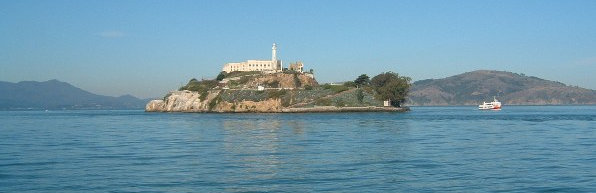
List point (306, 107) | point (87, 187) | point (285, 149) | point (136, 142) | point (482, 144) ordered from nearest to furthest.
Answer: point (87, 187) → point (285, 149) → point (482, 144) → point (136, 142) → point (306, 107)

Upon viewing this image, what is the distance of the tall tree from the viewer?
175000 mm

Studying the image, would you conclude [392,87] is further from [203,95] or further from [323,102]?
[203,95]

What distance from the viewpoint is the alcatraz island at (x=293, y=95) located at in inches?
6703

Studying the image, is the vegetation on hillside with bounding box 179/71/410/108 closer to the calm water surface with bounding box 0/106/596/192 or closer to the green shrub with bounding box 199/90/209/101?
the green shrub with bounding box 199/90/209/101

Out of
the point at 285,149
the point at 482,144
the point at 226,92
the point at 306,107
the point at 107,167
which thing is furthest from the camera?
the point at 226,92

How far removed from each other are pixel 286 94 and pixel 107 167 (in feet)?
482

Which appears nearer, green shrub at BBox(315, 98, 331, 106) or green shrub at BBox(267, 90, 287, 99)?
green shrub at BBox(315, 98, 331, 106)

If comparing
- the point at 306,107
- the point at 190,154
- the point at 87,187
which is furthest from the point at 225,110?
the point at 87,187

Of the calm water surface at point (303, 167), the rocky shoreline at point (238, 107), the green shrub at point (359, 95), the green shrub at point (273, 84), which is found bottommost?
the calm water surface at point (303, 167)

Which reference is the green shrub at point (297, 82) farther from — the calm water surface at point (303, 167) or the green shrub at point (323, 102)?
the calm water surface at point (303, 167)

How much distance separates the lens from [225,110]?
589 ft

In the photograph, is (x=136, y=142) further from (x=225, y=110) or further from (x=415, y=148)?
(x=225, y=110)

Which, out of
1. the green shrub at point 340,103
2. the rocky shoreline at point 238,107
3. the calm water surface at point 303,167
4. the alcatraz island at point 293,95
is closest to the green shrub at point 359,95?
the alcatraz island at point 293,95

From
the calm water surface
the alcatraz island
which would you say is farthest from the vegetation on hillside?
the calm water surface
